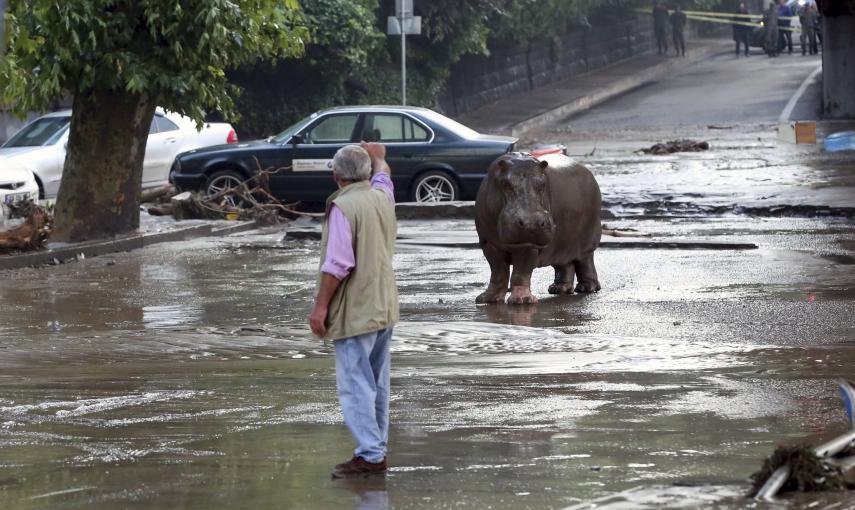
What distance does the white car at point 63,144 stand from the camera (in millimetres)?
21391

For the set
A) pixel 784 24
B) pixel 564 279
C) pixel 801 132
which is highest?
pixel 784 24

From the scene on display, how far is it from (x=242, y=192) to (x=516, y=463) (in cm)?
1466

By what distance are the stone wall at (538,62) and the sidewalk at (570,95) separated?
0.31 meters

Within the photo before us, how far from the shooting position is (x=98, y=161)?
17.5m

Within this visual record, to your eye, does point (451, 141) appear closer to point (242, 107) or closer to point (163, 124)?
point (163, 124)

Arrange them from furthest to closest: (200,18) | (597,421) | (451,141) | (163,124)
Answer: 1. (163,124)
2. (451,141)
3. (200,18)
4. (597,421)

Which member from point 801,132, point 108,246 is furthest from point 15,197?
point 801,132

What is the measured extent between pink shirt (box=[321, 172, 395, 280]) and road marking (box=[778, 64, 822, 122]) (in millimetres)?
29963

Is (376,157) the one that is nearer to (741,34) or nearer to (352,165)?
(352,165)

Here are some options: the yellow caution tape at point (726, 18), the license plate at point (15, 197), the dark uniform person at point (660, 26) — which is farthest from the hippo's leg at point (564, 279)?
the yellow caution tape at point (726, 18)

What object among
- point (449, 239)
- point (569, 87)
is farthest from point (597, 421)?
point (569, 87)

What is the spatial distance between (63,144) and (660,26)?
36765 mm

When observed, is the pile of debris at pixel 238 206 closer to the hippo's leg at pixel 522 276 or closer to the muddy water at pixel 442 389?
the muddy water at pixel 442 389

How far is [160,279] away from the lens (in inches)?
574
